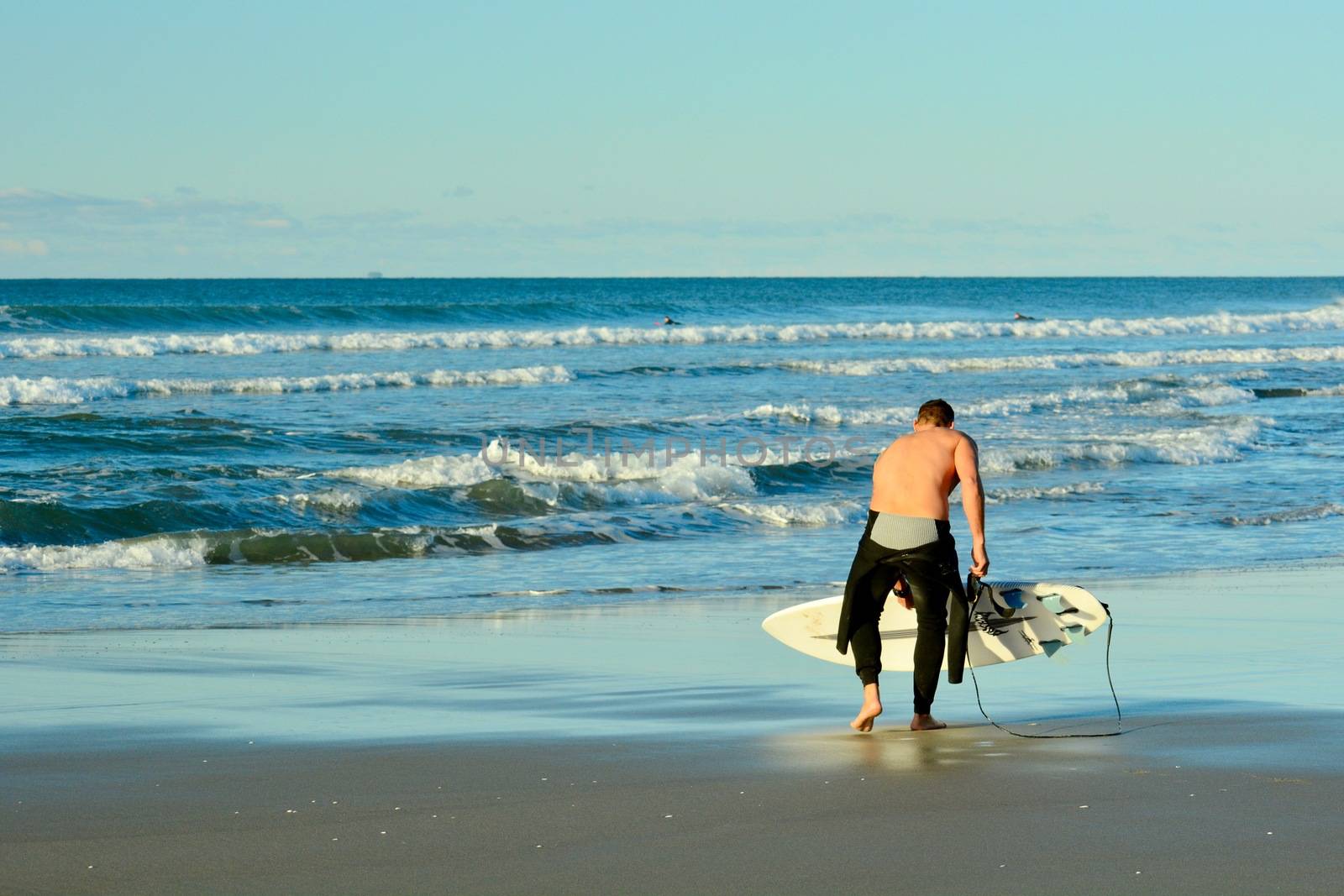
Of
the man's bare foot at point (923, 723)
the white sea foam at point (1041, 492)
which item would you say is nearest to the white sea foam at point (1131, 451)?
the white sea foam at point (1041, 492)

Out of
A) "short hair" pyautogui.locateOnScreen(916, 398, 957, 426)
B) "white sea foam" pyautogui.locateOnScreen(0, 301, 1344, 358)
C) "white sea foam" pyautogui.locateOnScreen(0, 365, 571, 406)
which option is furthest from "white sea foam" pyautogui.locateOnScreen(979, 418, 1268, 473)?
"white sea foam" pyautogui.locateOnScreen(0, 301, 1344, 358)

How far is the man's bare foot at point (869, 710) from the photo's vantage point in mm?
6145

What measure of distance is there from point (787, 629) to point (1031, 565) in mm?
5554

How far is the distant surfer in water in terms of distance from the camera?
6270 mm

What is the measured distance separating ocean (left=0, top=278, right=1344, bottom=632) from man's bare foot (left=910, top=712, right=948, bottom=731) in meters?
4.72

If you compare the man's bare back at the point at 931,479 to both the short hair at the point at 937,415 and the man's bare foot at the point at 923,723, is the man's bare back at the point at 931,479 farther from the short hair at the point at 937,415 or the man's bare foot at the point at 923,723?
the man's bare foot at the point at 923,723

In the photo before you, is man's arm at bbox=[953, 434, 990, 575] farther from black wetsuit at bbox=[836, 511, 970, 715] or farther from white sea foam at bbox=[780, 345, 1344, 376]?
white sea foam at bbox=[780, 345, 1344, 376]

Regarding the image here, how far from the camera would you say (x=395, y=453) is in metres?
20.2

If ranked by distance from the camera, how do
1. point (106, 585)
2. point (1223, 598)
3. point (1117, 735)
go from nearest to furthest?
point (1117, 735), point (1223, 598), point (106, 585)

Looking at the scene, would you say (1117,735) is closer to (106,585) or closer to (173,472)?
(106,585)

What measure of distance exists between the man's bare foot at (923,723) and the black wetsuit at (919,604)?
0.02 metres

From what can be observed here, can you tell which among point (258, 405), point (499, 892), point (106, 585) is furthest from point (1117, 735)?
point (258, 405)

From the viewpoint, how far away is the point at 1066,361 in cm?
4028

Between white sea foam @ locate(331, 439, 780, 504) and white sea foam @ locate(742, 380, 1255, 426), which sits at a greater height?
white sea foam @ locate(742, 380, 1255, 426)
